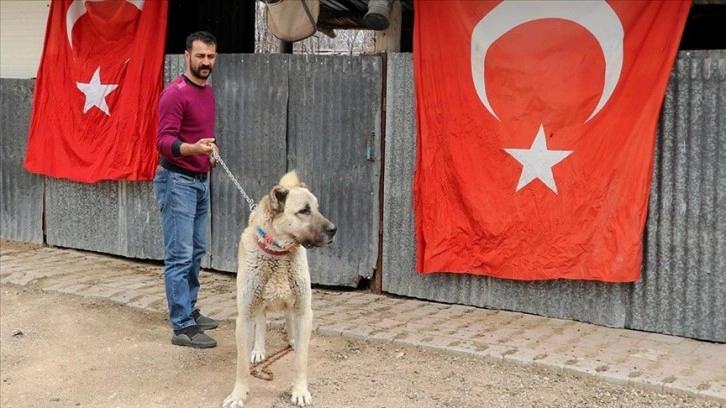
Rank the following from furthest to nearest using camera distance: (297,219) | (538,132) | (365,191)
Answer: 1. (365,191)
2. (538,132)
3. (297,219)

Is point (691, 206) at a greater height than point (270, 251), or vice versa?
point (691, 206)

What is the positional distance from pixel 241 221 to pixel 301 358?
3.67 m

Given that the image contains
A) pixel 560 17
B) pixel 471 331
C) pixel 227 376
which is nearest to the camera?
pixel 227 376

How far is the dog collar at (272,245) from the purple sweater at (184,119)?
120 centimetres

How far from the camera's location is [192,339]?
5.69 m

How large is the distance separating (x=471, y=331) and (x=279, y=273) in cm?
219

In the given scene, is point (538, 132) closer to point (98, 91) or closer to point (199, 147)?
point (199, 147)

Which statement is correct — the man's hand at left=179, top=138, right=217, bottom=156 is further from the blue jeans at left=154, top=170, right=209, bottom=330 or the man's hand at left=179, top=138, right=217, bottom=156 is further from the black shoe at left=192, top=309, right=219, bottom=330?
the black shoe at left=192, top=309, right=219, bottom=330

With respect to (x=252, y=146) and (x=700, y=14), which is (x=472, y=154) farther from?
(x=700, y=14)

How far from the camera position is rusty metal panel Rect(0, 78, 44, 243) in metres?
9.41

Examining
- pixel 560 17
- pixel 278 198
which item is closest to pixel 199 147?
pixel 278 198

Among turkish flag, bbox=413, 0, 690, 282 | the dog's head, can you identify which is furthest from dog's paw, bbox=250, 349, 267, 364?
turkish flag, bbox=413, 0, 690, 282

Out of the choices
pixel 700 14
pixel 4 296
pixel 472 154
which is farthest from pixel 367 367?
pixel 700 14

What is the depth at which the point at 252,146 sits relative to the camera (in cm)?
779
